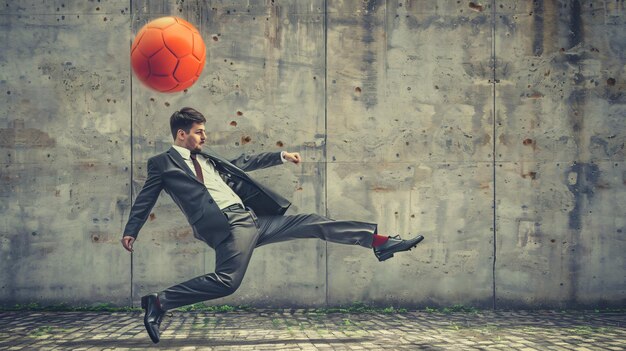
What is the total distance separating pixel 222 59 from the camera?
6.54 meters

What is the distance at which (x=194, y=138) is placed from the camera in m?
5.36

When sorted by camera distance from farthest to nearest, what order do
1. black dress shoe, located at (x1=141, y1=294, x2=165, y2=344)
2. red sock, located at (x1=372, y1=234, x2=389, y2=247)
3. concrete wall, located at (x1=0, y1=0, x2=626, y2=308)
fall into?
concrete wall, located at (x1=0, y1=0, x2=626, y2=308)
red sock, located at (x1=372, y1=234, x2=389, y2=247)
black dress shoe, located at (x1=141, y1=294, x2=165, y2=344)

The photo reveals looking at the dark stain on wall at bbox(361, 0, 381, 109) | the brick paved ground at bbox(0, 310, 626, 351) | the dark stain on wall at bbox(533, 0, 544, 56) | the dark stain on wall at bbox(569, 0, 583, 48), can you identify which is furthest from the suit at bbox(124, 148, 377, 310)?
the dark stain on wall at bbox(569, 0, 583, 48)

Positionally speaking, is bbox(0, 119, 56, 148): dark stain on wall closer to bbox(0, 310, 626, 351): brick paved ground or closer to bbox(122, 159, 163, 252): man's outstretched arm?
bbox(0, 310, 626, 351): brick paved ground

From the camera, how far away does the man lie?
15.8 ft

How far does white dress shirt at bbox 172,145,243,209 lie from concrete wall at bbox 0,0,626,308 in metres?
1.23

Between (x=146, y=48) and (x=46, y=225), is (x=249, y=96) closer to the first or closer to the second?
(x=146, y=48)

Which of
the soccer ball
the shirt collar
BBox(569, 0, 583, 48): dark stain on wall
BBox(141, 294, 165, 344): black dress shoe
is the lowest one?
BBox(141, 294, 165, 344): black dress shoe

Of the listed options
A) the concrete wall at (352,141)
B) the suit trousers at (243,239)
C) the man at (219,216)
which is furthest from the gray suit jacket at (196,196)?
the concrete wall at (352,141)

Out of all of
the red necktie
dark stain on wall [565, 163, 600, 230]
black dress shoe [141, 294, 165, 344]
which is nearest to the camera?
black dress shoe [141, 294, 165, 344]

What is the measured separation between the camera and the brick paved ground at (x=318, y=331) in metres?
4.88

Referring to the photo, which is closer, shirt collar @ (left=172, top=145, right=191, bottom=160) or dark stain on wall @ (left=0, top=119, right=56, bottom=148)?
shirt collar @ (left=172, top=145, right=191, bottom=160)

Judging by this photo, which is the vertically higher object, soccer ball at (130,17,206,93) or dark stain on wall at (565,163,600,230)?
soccer ball at (130,17,206,93)

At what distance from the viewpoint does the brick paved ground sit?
4883 millimetres
